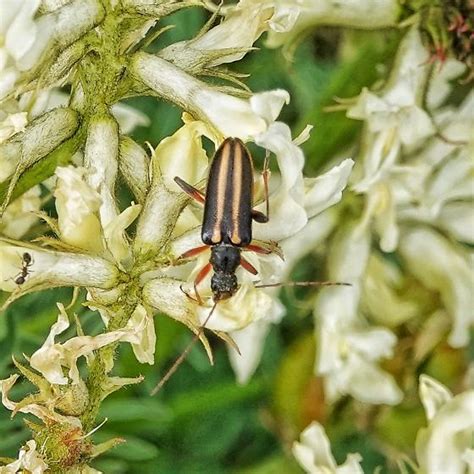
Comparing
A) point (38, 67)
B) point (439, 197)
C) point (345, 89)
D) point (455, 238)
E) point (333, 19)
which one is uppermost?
point (38, 67)

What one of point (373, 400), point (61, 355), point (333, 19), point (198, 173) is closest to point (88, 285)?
point (61, 355)

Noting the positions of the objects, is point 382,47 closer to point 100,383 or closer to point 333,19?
point 333,19

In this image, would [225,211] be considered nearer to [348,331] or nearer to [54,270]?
[54,270]

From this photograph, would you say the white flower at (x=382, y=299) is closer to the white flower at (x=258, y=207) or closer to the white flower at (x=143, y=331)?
the white flower at (x=258, y=207)

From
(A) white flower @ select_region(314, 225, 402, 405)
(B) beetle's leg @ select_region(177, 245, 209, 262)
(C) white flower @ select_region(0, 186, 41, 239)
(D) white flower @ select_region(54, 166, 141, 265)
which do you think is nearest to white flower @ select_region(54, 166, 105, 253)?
(D) white flower @ select_region(54, 166, 141, 265)

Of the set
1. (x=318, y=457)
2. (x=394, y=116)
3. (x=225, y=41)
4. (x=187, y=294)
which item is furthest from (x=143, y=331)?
(x=394, y=116)

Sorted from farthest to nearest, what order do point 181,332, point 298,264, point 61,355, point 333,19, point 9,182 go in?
point 298,264
point 181,332
point 333,19
point 9,182
point 61,355

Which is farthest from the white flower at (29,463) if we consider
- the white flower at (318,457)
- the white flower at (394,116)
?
the white flower at (394,116)
